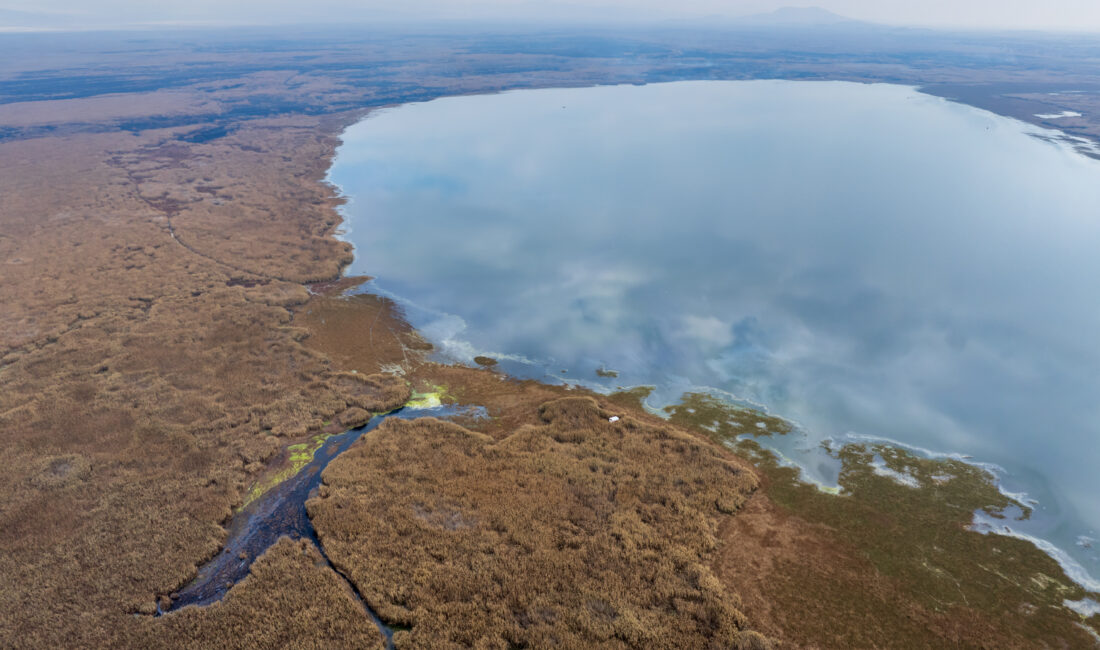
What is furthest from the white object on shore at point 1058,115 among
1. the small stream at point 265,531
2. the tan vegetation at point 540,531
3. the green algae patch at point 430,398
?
the small stream at point 265,531

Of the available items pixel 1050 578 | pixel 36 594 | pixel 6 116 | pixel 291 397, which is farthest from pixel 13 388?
pixel 6 116

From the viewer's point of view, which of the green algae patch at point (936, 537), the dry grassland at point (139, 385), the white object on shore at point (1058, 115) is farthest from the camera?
the white object on shore at point (1058, 115)

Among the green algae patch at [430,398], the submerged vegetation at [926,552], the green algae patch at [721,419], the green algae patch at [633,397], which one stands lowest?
the submerged vegetation at [926,552]

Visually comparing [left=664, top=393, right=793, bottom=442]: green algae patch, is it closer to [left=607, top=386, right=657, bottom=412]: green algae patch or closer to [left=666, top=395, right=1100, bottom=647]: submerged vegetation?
[left=666, top=395, right=1100, bottom=647]: submerged vegetation

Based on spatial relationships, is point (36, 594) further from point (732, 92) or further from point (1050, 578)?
point (732, 92)

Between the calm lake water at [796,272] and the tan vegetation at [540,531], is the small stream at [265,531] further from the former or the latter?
the calm lake water at [796,272]

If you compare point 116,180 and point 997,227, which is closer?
point 997,227

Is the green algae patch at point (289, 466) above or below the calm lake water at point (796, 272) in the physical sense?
below

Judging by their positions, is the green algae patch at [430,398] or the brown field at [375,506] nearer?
the brown field at [375,506]
